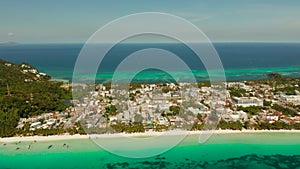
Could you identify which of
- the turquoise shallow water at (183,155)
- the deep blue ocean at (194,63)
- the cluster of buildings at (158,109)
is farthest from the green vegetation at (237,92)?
the turquoise shallow water at (183,155)

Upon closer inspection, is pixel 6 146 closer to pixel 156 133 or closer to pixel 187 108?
pixel 156 133

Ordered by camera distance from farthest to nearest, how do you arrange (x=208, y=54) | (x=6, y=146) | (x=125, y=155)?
(x=6, y=146) → (x=125, y=155) → (x=208, y=54)

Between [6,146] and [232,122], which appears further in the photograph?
[232,122]

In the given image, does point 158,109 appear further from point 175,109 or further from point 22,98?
point 22,98

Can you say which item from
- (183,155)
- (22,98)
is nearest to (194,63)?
(22,98)

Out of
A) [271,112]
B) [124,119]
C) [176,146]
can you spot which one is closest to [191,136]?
[176,146]

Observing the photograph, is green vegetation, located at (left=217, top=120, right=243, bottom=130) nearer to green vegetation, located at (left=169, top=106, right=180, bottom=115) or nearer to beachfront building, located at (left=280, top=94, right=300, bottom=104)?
green vegetation, located at (left=169, top=106, right=180, bottom=115)

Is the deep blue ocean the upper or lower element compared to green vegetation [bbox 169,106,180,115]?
upper

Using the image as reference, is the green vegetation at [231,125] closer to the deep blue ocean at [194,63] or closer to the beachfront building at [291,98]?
the deep blue ocean at [194,63]

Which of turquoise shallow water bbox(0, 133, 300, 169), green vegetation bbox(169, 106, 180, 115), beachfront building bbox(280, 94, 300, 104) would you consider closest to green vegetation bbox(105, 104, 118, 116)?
turquoise shallow water bbox(0, 133, 300, 169)
